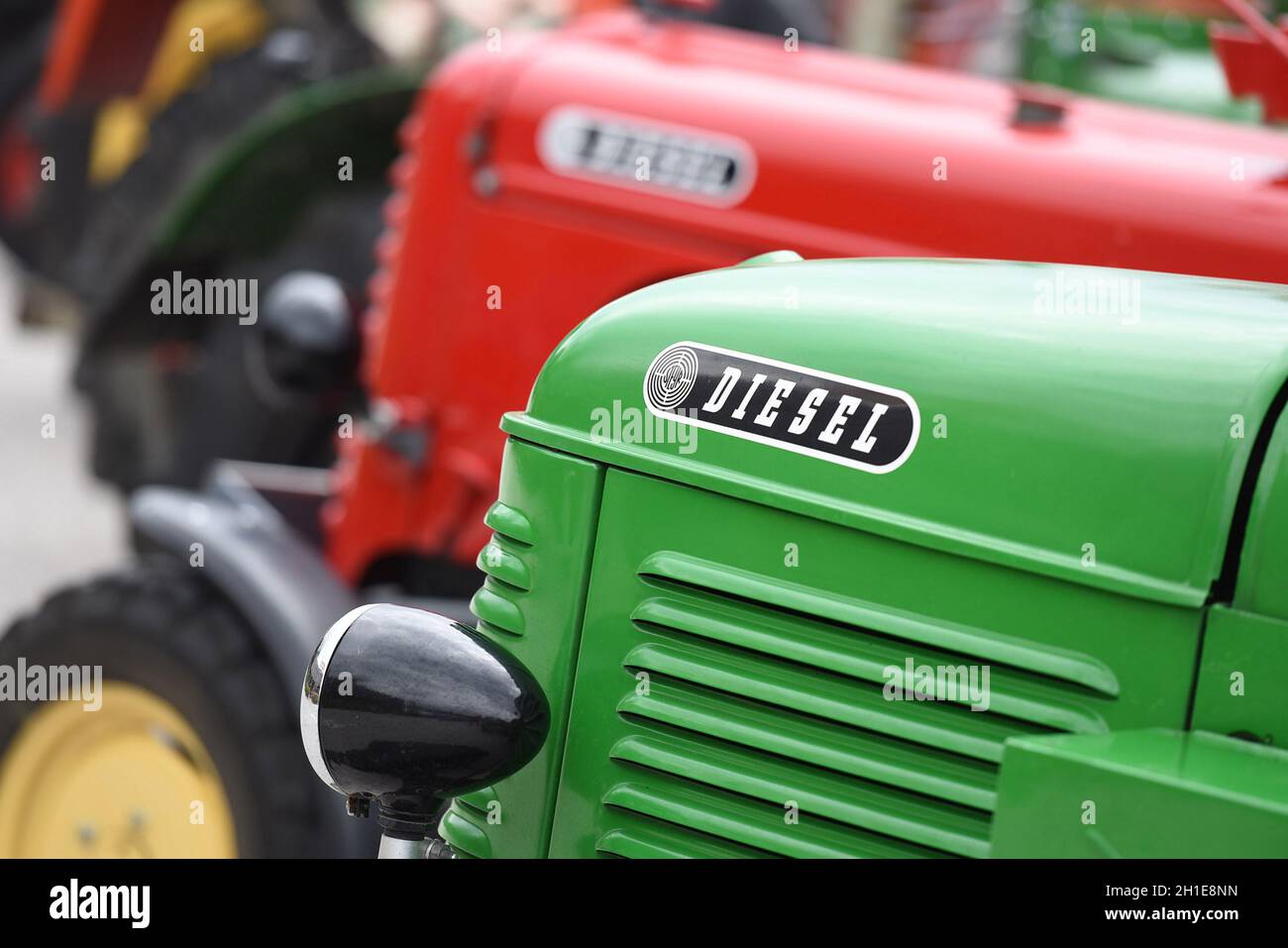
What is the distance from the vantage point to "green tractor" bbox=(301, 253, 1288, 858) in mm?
1399

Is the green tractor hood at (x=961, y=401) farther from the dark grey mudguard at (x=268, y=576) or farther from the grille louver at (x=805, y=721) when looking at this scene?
the dark grey mudguard at (x=268, y=576)

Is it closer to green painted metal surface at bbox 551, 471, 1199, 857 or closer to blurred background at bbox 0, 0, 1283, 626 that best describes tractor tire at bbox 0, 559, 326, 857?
blurred background at bbox 0, 0, 1283, 626

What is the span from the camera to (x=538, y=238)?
2.96 meters

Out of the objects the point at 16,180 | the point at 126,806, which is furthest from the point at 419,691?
the point at 16,180

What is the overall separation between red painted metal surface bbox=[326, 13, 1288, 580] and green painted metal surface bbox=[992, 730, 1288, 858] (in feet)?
4.10

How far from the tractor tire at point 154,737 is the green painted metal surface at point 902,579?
91cm

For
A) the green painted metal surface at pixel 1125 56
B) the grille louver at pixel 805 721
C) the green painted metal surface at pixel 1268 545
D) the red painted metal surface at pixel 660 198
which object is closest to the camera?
the green painted metal surface at pixel 1268 545

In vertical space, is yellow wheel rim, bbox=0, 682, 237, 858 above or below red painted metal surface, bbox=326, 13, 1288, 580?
below

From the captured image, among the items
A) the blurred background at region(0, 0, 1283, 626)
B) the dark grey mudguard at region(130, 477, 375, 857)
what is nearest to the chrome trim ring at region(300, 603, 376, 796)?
the dark grey mudguard at region(130, 477, 375, 857)

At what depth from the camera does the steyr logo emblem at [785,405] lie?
5.11 feet

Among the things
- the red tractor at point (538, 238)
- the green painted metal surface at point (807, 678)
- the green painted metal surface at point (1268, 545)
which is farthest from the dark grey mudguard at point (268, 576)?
the green painted metal surface at point (1268, 545)

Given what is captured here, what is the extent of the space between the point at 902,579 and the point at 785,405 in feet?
0.67
